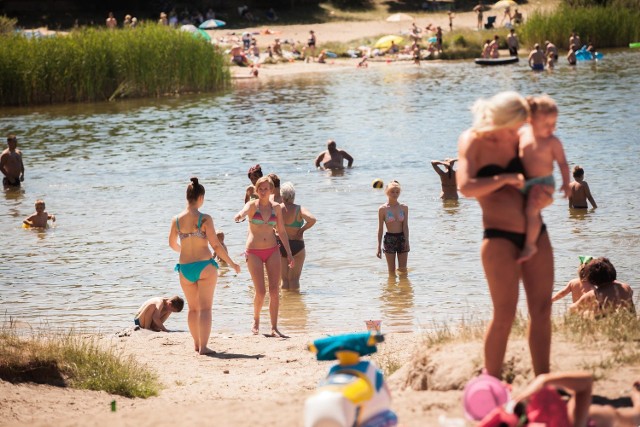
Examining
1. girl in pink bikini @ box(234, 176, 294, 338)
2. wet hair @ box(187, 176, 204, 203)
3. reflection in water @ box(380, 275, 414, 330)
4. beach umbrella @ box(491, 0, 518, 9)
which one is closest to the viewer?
wet hair @ box(187, 176, 204, 203)

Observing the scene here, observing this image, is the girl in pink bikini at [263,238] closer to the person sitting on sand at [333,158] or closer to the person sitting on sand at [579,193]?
the person sitting on sand at [579,193]

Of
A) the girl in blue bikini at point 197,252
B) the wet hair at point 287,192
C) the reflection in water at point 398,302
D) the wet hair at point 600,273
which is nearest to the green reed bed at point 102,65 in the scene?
the reflection in water at point 398,302

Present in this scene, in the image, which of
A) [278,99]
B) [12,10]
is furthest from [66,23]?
[278,99]

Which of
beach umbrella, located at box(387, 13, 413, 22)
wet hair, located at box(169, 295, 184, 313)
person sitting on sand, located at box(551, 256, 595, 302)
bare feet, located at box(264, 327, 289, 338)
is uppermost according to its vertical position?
beach umbrella, located at box(387, 13, 413, 22)

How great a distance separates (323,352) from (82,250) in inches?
423

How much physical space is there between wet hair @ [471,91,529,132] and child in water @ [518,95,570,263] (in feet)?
0.32

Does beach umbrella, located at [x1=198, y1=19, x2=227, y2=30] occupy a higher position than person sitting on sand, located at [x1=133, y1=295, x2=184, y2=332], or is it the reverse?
beach umbrella, located at [x1=198, y1=19, x2=227, y2=30]

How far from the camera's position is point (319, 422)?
517cm

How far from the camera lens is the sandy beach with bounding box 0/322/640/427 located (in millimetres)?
6348

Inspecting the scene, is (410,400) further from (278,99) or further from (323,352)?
(278,99)

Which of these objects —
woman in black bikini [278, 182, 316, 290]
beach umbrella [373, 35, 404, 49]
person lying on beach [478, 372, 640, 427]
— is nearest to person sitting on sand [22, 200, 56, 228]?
woman in black bikini [278, 182, 316, 290]

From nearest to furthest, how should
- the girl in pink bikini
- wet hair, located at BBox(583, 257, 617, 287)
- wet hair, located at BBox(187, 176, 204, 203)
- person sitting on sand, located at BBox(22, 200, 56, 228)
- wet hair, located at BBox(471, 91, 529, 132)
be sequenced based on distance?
wet hair, located at BBox(471, 91, 529, 132) → wet hair, located at BBox(583, 257, 617, 287) → wet hair, located at BBox(187, 176, 204, 203) → the girl in pink bikini → person sitting on sand, located at BBox(22, 200, 56, 228)

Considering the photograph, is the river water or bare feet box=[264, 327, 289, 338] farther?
the river water

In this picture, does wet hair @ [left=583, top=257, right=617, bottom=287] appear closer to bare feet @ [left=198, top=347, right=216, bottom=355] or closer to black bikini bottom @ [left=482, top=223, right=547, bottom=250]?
black bikini bottom @ [left=482, top=223, right=547, bottom=250]
